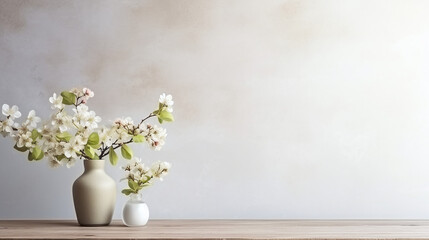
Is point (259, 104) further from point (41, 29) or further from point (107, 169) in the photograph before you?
point (41, 29)

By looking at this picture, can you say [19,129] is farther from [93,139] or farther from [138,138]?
[138,138]

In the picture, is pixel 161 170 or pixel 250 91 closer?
pixel 161 170

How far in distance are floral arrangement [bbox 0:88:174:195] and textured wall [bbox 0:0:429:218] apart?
0.32 m

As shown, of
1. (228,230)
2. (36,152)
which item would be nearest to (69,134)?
(36,152)

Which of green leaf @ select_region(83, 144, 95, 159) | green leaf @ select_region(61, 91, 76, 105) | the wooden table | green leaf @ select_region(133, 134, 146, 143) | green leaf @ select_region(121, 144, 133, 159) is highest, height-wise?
green leaf @ select_region(61, 91, 76, 105)

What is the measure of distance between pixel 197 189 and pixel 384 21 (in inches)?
43.7

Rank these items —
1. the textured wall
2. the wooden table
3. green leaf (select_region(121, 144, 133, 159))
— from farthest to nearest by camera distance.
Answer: the textured wall → green leaf (select_region(121, 144, 133, 159)) → the wooden table

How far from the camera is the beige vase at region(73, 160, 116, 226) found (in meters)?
2.22

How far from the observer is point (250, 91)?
263cm

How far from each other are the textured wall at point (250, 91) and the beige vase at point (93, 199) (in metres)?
0.35

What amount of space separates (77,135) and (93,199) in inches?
9.7

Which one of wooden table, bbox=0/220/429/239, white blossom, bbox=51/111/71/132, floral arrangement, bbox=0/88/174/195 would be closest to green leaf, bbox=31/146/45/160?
floral arrangement, bbox=0/88/174/195

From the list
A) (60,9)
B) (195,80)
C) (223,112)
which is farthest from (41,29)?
(223,112)

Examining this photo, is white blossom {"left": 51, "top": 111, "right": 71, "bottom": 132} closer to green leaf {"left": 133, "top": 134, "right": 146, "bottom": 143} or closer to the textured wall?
green leaf {"left": 133, "top": 134, "right": 146, "bottom": 143}
